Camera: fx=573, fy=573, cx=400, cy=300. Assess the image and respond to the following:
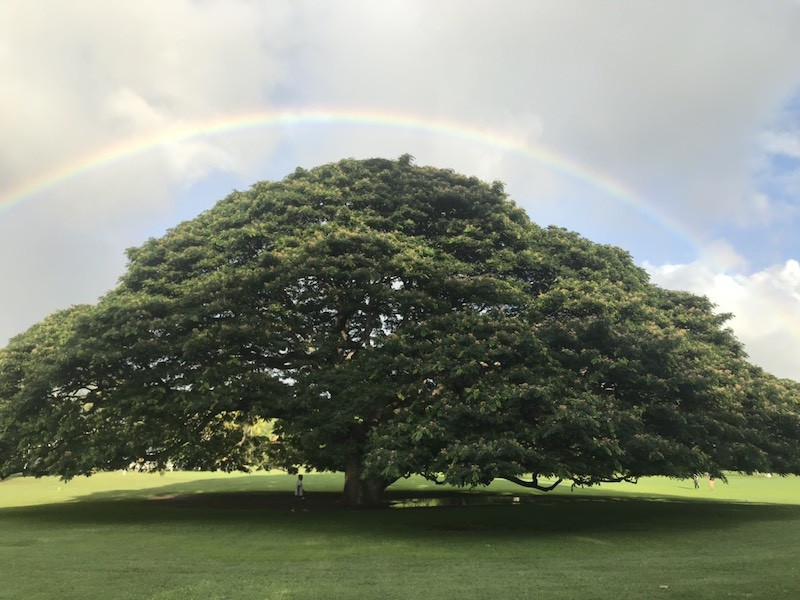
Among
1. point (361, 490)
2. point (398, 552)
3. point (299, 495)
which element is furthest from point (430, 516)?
point (398, 552)

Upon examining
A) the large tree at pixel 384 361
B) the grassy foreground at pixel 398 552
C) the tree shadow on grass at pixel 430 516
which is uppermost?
the large tree at pixel 384 361

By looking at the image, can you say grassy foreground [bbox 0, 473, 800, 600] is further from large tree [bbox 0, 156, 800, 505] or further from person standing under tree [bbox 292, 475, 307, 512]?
large tree [bbox 0, 156, 800, 505]

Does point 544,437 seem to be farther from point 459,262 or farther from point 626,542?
point 459,262

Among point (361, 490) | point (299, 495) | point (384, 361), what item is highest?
point (384, 361)

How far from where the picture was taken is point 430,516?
73.3 ft

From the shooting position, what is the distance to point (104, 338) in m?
20.3

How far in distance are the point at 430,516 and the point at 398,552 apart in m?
8.40

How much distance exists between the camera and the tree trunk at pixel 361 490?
24.5 m

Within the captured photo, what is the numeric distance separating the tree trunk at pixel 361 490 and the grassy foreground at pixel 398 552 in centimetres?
84

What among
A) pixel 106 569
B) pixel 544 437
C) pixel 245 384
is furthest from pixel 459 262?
pixel 106 569

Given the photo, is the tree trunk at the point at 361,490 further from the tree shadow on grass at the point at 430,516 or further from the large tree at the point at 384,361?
the tree shadow on grass at the point at 430,516

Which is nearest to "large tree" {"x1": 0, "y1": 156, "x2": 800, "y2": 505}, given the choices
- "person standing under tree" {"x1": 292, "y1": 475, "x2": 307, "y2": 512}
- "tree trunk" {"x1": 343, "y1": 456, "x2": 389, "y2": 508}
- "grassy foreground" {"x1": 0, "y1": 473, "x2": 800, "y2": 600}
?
"tree trunk" {"x1": 343, "y1": 456, "x2": 389, "y2": 508}

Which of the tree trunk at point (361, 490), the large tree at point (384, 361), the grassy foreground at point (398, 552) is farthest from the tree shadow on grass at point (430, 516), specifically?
the large tree at point (384, 361)

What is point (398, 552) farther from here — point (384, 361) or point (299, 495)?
point (299, 495)
